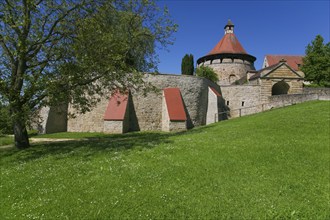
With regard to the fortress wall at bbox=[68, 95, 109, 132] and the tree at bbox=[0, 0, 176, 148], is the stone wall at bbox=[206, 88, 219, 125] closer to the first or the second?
the fortress wall at bbox=[68, 95, 109, 132]

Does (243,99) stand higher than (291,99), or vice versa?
(243,99)

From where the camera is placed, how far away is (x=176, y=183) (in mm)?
6137

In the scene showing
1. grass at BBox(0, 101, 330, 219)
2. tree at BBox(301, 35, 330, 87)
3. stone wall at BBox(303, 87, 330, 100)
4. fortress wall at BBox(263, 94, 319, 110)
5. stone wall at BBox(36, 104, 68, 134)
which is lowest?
grass at BBox(0, 101, 330, 219)

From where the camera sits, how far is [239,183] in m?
6.19

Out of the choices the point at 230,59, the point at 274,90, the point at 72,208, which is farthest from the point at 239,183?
the point at 230,59

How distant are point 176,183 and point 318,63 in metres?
38.2

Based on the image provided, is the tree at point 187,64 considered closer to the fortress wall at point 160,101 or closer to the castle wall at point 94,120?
the fortress wall at point 160,101

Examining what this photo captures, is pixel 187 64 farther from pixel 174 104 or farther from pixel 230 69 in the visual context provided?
pixel 174 104

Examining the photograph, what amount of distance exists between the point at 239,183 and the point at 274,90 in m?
32.8

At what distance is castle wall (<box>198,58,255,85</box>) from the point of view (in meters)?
43.8

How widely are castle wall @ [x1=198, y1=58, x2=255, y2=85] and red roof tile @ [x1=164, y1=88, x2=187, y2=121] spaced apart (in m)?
22.6

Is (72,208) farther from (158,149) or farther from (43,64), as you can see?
(43,64)

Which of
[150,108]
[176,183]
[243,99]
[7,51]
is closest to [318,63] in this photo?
[243,99]

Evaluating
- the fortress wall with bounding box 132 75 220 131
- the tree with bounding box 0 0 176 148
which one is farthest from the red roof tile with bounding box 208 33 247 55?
the tree with bounding box 0 0 176 148
